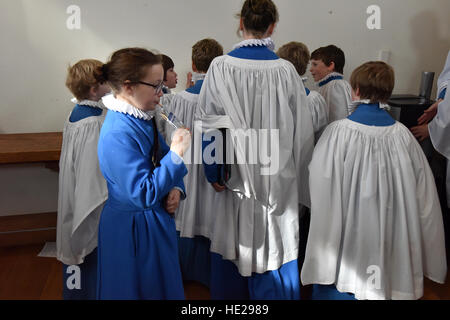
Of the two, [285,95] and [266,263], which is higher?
[285,95]

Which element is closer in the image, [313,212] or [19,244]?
[313,212]

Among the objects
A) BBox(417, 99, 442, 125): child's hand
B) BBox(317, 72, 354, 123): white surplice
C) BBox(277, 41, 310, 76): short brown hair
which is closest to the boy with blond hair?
BBox(277, 41, 310, 76): short brown hair

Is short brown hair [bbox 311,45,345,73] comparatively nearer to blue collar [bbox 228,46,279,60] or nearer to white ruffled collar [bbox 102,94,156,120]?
blue collar [bbox 228,46,279,60]

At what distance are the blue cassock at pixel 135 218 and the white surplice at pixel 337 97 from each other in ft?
4.70

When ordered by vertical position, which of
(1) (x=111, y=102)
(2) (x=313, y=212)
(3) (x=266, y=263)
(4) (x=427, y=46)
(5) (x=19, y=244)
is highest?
(4) (x=427, y=46)

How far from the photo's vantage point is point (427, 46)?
334 cm

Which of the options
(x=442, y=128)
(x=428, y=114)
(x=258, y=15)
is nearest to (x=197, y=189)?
(x=258, y=15)

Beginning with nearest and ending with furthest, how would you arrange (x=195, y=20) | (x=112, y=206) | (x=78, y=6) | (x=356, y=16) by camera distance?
(x=112, y=206), (x=78, y=6), (x=195, y=20), (x=356, y=16)

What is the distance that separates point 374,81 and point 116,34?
184cm

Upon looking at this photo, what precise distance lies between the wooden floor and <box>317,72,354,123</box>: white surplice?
3.81 feet

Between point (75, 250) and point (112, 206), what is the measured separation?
0.67 metres

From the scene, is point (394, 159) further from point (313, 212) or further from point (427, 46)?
point (427, 46)

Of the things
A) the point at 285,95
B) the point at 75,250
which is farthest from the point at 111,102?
the point at 75,250

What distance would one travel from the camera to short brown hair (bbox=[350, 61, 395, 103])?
167cm
